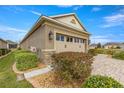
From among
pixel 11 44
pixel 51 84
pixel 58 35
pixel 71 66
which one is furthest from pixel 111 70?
pixel 11 44

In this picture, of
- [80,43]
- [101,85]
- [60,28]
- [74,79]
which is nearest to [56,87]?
[74,79]

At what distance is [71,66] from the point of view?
13.8 ft

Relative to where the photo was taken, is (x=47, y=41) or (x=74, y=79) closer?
(x=74, y=79)

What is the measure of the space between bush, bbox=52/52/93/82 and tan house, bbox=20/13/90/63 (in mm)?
3735

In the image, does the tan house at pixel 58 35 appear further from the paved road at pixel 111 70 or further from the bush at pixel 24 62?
the paved road at pixel 111 70

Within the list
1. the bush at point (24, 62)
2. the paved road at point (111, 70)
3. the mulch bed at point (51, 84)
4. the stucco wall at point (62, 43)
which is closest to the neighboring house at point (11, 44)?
the stucco wall at point (62, 43)

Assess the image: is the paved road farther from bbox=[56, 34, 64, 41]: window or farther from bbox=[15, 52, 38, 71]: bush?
bbox=[15, 52, 38, 71]: bush

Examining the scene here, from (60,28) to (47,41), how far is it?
5.89ft

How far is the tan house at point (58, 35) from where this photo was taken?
826 centimetres

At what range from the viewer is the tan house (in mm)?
8262

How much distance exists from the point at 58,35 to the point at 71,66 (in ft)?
17.8

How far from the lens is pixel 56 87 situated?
447cm
